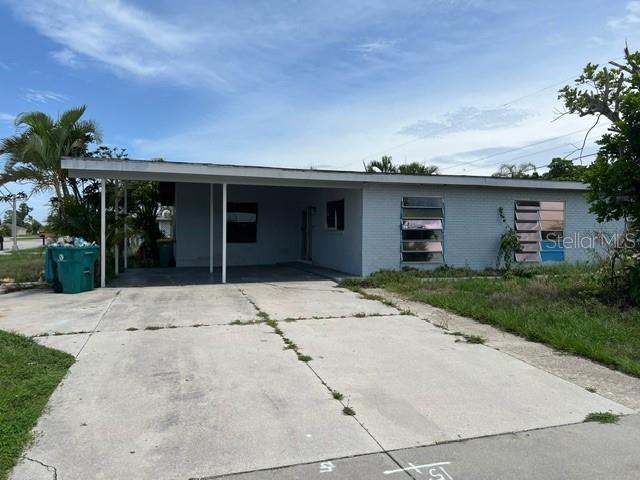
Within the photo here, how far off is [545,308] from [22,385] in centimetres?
777

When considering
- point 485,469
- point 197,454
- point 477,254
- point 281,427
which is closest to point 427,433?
point 485,469

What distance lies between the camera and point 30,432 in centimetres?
382

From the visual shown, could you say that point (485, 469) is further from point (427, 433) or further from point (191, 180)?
point (191, 180)

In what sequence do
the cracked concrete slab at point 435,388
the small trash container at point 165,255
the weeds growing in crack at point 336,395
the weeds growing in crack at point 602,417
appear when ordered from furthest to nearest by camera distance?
the small trash container at point 165,255
the weeds growing in crack at point 336,395
the weeds growing in crack at point 602,417
the cracked concrete slab at point 435,388

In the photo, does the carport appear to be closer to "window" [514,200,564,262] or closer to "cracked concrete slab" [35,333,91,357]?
"window" [514,200,564,262]

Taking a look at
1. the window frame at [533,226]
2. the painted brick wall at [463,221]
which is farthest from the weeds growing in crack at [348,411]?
the window frame at [533,226]

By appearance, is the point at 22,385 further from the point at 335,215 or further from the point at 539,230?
the point at 539,230

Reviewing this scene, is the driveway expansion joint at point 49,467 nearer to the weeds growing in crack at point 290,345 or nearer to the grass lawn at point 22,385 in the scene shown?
the grass lawn at point 22,385

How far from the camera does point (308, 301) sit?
33.7 ft

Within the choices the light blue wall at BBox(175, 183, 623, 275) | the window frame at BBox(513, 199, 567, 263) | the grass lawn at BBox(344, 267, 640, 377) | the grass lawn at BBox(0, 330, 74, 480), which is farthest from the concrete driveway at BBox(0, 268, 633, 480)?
the window frame at BBox(513, 199, 567, 263)

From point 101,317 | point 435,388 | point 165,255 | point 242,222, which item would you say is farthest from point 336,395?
point 165,255

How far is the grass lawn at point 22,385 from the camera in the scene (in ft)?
11.8

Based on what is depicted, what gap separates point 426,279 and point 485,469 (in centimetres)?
995

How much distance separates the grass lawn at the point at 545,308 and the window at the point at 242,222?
672 centimetres
